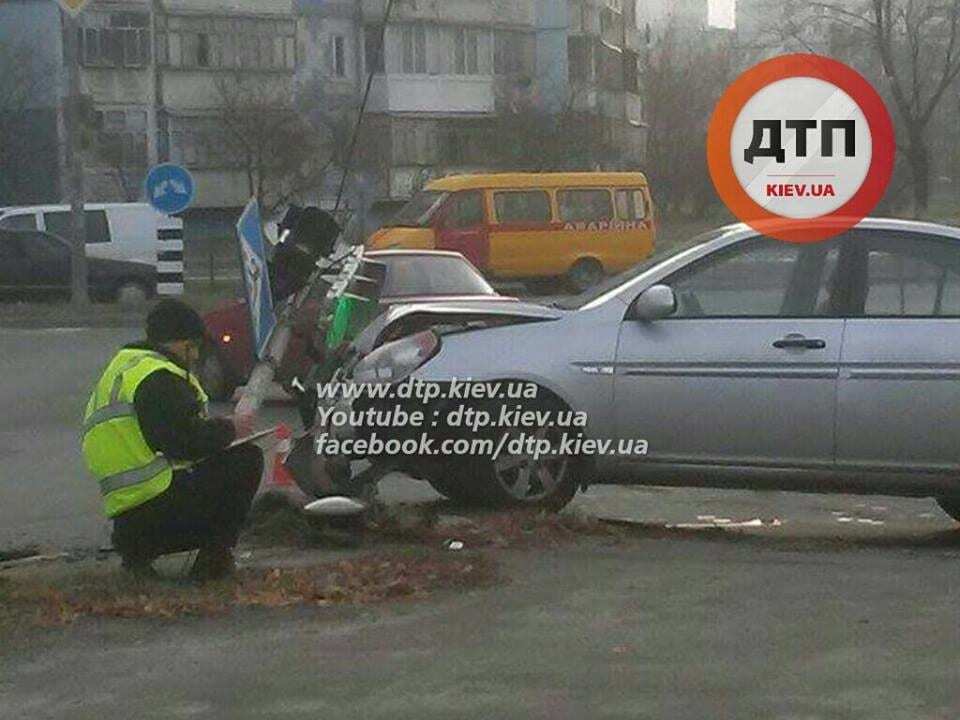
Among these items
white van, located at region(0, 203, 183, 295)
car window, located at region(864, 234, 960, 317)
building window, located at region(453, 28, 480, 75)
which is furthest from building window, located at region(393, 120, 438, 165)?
car window, located at region(864, 234, 960, 317)

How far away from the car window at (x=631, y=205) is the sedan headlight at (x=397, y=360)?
2872 cm

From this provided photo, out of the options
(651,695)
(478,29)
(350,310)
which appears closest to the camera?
(651,695)

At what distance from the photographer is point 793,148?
2534 cm

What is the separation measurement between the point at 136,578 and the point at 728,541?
3007mm

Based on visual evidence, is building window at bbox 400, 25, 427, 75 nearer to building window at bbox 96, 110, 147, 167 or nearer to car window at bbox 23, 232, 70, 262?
building window at bbox 96, 110, 147, 167

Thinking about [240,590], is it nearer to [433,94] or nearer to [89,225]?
[89,225]

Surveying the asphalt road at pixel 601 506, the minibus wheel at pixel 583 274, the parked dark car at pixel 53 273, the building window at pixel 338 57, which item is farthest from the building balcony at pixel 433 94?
the asphalt road at pixel 601 506

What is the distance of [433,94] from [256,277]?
54.5m

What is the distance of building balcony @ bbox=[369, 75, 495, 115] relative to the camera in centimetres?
6234

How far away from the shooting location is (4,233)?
33.5m

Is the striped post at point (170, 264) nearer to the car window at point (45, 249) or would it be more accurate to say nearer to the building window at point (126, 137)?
the car window at point (45, 249)

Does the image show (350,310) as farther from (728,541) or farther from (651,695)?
(651,695)

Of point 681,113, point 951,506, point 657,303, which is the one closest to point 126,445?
point 657,303

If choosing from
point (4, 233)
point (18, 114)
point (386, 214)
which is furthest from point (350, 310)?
point (386, 214)
